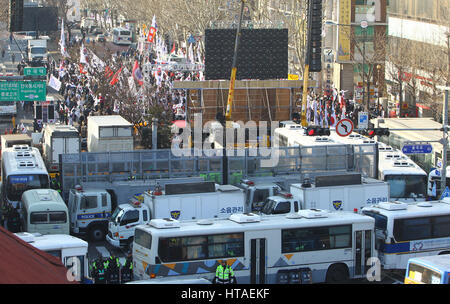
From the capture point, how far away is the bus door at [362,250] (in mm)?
19219

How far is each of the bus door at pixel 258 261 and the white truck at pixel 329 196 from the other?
515 centimetres

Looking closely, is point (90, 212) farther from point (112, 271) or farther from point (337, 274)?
point (337, 274)

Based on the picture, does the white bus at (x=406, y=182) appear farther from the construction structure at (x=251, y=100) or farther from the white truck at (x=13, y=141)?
the white truck at (x=13, y=141)

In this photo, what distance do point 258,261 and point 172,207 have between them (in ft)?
15.9

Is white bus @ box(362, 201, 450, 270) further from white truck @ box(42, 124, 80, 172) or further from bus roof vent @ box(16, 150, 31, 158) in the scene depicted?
white truck @ box(42, 124, 80, 172)

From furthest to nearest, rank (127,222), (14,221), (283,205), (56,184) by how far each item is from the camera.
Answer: (56,184)
(14,221)
(283,205)
(127,222)

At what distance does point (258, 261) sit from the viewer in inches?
725

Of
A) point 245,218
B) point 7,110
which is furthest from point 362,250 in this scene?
point 7,110

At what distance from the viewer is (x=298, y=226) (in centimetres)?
1866

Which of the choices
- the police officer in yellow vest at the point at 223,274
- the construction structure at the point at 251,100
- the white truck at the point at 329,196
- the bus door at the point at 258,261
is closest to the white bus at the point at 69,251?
the police officer in yellow vest at the point at 223,274

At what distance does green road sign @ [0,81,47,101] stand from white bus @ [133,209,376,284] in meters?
18.5

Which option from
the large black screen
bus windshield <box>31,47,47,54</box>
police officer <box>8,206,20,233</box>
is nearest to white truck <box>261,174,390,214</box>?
police officer <box>8,206,20,233</box>

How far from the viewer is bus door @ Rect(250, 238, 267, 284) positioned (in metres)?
18.4

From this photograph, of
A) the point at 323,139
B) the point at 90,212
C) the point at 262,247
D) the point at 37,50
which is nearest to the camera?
the point at 262,247
